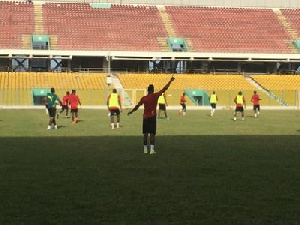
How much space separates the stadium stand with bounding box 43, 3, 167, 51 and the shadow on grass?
5133 centimetres

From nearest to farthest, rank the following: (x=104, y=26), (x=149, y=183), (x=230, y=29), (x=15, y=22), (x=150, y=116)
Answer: (x=149, y=183), (x=150, y=116), (x=15, y=22), (x=104, y=26), (x=230, y=29)

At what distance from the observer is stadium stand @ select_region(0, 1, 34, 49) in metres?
65.4

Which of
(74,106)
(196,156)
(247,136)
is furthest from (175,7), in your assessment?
(196,156)

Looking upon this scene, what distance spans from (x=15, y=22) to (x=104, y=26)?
34.3 ft

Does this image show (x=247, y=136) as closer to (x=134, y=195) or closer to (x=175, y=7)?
(x=134, y=195)

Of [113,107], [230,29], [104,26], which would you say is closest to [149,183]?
[113,107]

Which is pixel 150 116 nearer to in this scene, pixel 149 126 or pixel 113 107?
pixel 149 126

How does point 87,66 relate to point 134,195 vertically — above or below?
above

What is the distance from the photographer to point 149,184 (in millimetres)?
9789

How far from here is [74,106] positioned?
97.7ft

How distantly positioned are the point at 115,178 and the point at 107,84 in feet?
164

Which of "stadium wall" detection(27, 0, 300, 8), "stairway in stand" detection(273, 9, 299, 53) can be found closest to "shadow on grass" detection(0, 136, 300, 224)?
"stairway in stand" detection(273, 9, 299, 53)

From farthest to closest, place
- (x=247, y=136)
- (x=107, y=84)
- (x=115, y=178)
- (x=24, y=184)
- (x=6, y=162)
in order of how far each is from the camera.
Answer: (x=107, y=84), (x=247, y=136), (x=6, y=162), (x=115, y=178), (x=24, y=184)

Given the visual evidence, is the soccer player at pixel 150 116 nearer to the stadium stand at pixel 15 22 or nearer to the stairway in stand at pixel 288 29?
the stadium stand at pixel 15 22
